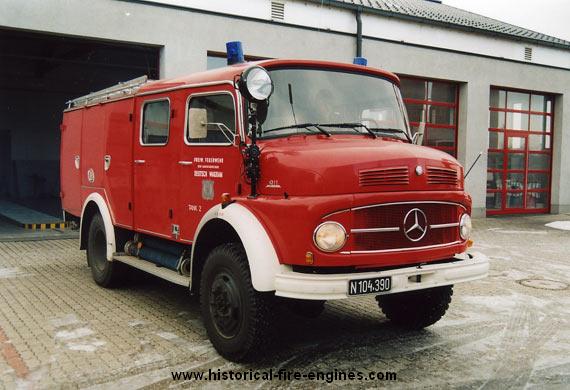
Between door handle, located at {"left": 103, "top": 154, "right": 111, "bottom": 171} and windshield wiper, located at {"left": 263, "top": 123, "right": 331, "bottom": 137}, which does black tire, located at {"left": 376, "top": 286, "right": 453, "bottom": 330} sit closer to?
windshield wiper, located at {"left": 263, "top": 123, "right": 331, "bottom": 137}

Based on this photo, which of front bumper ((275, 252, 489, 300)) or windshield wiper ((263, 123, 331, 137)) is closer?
front bumper ((275, 252, 489, 300))

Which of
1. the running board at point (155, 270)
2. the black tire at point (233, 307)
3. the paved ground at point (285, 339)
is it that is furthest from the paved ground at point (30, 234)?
the black tire at point (233, 307)

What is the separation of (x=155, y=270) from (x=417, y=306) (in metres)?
2.69

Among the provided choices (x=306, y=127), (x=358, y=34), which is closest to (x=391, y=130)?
(x=306, y=127)

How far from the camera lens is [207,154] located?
17.9 feet

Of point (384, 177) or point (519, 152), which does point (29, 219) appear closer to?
point (384, 177)

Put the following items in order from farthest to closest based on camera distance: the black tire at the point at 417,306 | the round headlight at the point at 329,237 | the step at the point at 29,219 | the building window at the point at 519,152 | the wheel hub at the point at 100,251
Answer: the building window at the point at 519,152 < the step at the point at 29,219 < the wheel hub at the point at 100,251 < the black tire at the point at 417,306 < the round headlight at the point at 329,237

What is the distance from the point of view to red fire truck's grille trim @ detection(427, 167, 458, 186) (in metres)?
4.85

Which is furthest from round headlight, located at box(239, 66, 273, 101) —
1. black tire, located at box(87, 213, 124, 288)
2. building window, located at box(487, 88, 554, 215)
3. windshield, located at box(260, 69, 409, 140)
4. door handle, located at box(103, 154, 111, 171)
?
building window, located at box(487, 88, 554, 215)

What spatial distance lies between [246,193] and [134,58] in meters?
15.6

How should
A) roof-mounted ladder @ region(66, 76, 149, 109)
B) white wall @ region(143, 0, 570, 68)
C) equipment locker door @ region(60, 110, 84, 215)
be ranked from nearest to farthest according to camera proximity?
roof-mounted ladder @ region(66, 76, 149, 109) → equipment locker door @ region(60, 110, 84, 215) → white wall @ region(143, 0, 570, 68)

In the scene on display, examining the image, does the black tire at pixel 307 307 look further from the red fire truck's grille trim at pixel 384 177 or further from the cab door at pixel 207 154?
the red fire truck's grille trim at pixel 384 177

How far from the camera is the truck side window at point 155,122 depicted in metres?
6.14

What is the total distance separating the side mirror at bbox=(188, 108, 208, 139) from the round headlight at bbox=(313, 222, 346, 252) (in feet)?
5.23
